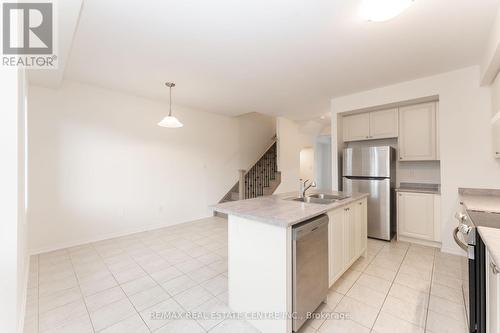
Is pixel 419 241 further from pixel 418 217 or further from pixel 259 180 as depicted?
pixel 259 180

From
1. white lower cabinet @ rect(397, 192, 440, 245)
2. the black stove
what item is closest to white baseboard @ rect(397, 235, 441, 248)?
white lower cabinet @ rect(397, 192, 440, 245)

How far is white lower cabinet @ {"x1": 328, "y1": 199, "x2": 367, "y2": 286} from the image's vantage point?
204 cm

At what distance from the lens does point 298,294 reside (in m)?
1.57

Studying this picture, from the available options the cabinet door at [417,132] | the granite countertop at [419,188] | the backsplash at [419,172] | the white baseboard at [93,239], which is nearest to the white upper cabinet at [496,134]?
the cabinet door at [417,132]

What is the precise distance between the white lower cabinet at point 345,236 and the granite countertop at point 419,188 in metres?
1.21

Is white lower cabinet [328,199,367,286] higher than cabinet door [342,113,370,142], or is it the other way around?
cabinet door [342,113,370,142]

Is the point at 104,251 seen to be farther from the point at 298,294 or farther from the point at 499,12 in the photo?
the point at 499,12

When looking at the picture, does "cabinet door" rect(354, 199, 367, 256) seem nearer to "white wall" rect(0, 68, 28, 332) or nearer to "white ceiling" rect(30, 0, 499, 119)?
"white ceiling" rect(30, 0, 499, 119)

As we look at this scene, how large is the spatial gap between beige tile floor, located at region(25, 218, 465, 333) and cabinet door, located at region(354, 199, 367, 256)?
232mm

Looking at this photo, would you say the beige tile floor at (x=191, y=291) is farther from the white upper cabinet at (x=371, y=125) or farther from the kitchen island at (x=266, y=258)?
the white upper cabinet at (x=371, y=125)

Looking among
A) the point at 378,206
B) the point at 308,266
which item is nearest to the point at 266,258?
the point at 308,266

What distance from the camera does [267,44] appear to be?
91.4 inches

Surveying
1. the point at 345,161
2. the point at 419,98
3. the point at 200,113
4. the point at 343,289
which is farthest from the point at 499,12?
the point at 200,113

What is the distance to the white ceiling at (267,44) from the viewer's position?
1829 mm
